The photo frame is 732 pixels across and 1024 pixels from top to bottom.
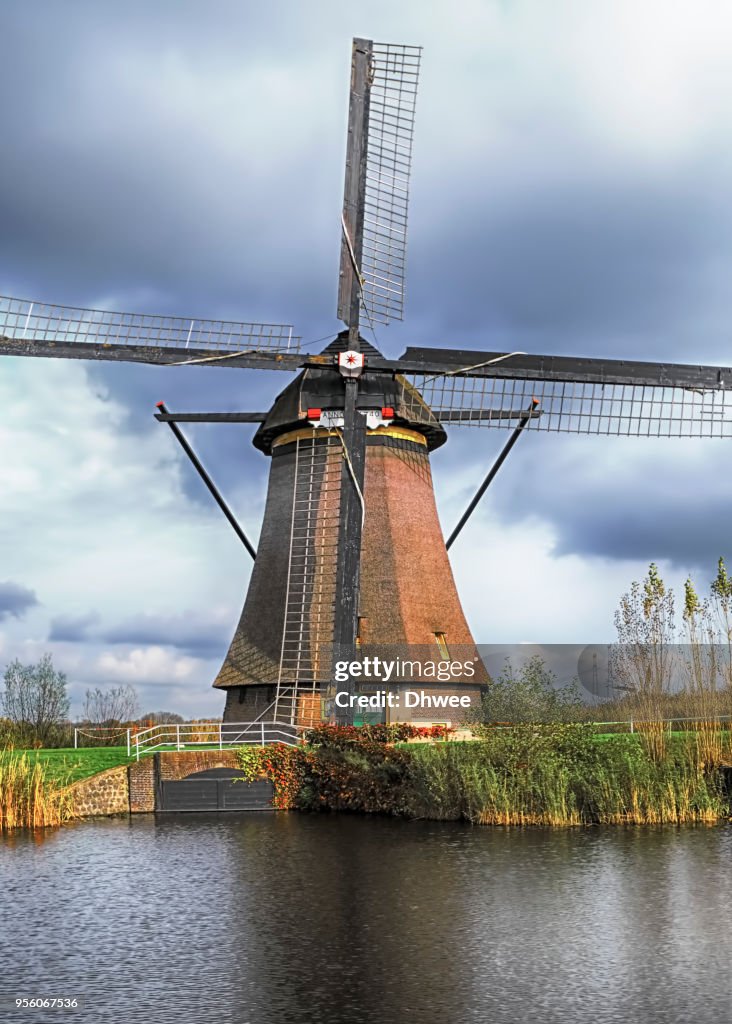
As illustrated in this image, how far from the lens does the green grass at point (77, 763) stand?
20.5 meters

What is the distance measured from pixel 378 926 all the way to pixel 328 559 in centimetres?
1375

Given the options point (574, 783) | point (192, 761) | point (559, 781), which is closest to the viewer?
point (559, 781)

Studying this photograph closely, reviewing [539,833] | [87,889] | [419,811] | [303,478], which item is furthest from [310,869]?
[303,478]

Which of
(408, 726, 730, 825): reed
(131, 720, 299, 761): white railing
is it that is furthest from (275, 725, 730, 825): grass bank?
(131, 720, 299, 761): white railing

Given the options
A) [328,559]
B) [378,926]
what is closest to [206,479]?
[328,559]

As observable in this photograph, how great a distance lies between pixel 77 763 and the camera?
71.9 feet

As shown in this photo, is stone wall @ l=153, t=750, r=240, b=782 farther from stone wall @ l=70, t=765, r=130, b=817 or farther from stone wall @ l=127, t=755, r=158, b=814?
stone wall @ l=70, t=765, r=130, b=817

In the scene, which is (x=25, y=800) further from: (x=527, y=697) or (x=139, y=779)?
(x=527, y=697)

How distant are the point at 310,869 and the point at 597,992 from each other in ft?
19.1

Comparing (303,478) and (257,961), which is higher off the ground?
(303,478)

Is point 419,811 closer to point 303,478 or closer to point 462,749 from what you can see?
point 462,749

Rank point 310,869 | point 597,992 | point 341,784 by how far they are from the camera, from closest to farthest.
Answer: point 597,992, point 310,869, point 341,784

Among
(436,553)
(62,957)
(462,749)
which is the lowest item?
(62,957)

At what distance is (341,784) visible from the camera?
1958 cm
